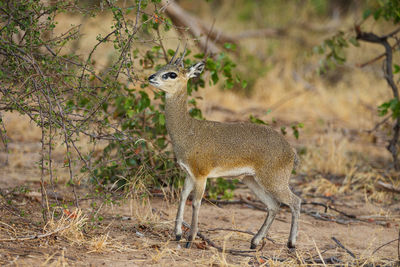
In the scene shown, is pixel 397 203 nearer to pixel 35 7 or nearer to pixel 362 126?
pixel 362 126

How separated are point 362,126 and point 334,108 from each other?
1.37 m

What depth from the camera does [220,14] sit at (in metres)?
17.5

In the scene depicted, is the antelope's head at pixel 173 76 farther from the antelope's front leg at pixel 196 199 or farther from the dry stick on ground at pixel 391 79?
the dry stick on ground at pixel 391 79

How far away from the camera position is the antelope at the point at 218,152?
5.19 metres

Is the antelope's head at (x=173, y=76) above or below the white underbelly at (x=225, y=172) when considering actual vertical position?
above

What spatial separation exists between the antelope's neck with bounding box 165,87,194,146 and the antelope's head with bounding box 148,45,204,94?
2.7 inches

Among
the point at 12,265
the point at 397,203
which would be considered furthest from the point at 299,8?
the point at 12,265

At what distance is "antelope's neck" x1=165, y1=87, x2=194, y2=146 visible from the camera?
5.31m

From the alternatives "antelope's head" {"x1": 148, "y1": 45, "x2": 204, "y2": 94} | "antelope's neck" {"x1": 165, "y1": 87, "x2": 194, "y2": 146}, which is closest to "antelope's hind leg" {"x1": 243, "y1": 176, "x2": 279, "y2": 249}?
"antelope's neck" {"x1": 165, "y1": 87, "x2": 194, "y2": 146}

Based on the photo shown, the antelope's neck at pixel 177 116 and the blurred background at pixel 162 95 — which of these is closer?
the blurred background at pixel 162 95

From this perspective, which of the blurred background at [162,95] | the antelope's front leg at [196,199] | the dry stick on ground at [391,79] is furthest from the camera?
the dry stick on ground at [391,79]

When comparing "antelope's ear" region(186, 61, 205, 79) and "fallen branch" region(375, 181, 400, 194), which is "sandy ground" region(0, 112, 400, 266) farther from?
"antelope's ear" region(186, 61, 205, 79)

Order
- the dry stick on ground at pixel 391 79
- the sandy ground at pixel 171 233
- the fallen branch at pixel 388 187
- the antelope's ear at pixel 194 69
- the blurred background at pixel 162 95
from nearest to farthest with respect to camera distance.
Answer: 1. the sandy ground at pixel 171 233
2. the blurred background at pixel 162 95
3. the antelope's ear at pixel 194 69
4. the fallen branch at pixel 388 187
5. the dry stick on ground at pixel 391 79

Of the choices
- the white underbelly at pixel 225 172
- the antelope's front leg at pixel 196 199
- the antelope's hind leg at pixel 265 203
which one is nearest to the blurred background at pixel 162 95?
the antelope's front leg at pixel 196 199
